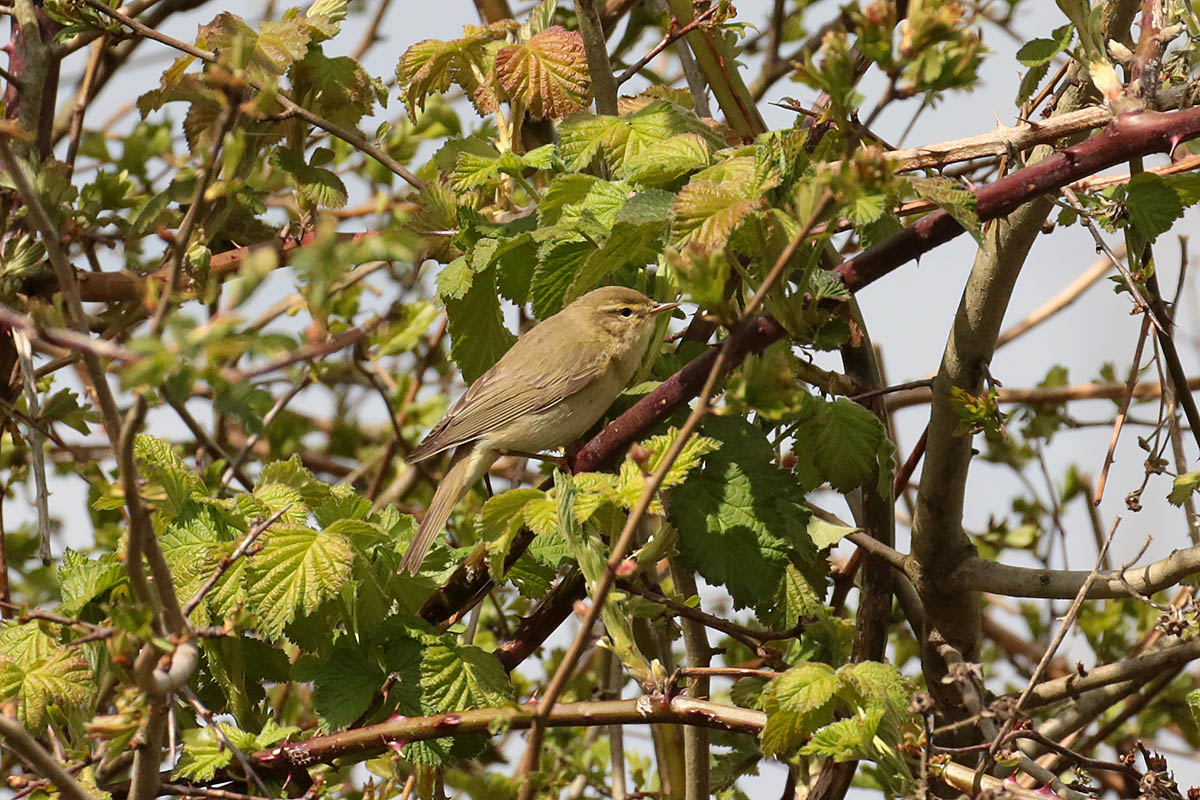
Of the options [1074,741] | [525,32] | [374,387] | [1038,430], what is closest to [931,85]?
[525,32]

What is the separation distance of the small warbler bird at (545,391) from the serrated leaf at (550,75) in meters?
0.72

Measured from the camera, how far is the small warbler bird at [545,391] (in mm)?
3611

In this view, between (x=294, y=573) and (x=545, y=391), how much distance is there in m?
1.52

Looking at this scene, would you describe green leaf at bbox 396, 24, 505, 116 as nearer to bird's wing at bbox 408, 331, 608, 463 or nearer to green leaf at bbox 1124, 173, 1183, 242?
bird's wing at bbox 408, 331, 608, 463

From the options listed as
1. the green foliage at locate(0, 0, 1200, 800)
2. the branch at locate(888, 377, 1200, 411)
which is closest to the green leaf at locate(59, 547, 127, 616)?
the green foliage at locate(0, 0, 1200, 800)

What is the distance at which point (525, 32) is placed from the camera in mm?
3105

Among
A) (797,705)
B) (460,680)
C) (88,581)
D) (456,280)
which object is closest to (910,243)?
(797,705)

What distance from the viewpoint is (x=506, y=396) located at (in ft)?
12.5

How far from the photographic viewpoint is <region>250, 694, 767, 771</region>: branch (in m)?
2.21

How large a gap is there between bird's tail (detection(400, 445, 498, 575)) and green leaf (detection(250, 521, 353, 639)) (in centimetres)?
71

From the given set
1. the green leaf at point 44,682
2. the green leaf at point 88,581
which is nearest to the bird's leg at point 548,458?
the green leaf at point 88,581

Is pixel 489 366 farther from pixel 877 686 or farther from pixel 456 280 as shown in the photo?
pixel 877 686

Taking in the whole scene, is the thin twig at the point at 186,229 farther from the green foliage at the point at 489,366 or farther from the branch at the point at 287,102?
the branch at the point at 287,102

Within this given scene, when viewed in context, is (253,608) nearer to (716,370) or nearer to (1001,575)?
(716,370)
